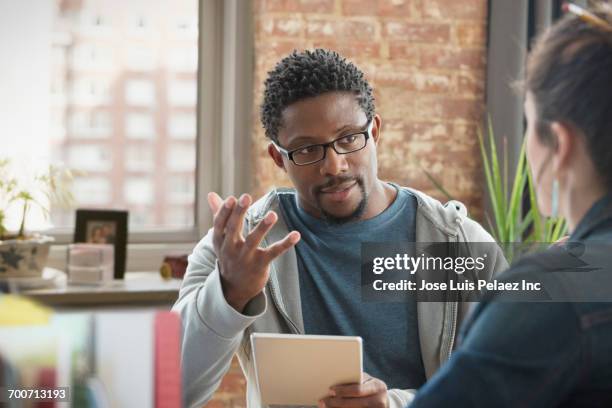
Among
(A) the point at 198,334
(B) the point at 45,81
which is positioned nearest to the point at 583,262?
(A) the point at 198,334

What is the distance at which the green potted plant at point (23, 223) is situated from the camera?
2557 mm

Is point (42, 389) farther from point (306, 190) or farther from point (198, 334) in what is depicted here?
point (306, 190)

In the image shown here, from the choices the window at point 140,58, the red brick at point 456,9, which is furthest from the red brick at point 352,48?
the window at point 140,58

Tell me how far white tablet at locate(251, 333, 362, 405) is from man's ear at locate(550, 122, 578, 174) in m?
0.52

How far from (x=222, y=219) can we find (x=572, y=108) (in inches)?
24.9

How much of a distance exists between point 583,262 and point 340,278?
96 centimetres

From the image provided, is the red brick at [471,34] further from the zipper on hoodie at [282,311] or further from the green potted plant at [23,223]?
the zipper on hoodie at [282,311]

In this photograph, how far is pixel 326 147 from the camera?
6.01 ft

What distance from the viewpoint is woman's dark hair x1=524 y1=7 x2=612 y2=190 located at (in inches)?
37.2

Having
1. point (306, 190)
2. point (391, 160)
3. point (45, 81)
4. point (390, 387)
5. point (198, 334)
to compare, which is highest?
point (45, 81)

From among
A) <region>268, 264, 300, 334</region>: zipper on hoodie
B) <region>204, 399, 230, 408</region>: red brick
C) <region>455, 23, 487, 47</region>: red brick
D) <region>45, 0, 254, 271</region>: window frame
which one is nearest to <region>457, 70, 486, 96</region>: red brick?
<region>455, 23, 487, 47</region>: red brick

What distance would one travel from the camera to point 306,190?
188 centimetres

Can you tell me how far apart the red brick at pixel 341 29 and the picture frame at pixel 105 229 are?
91 centimetres

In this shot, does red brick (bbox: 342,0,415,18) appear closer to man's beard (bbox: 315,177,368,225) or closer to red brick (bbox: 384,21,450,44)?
red brick (bbox: 384,21,450,44)
